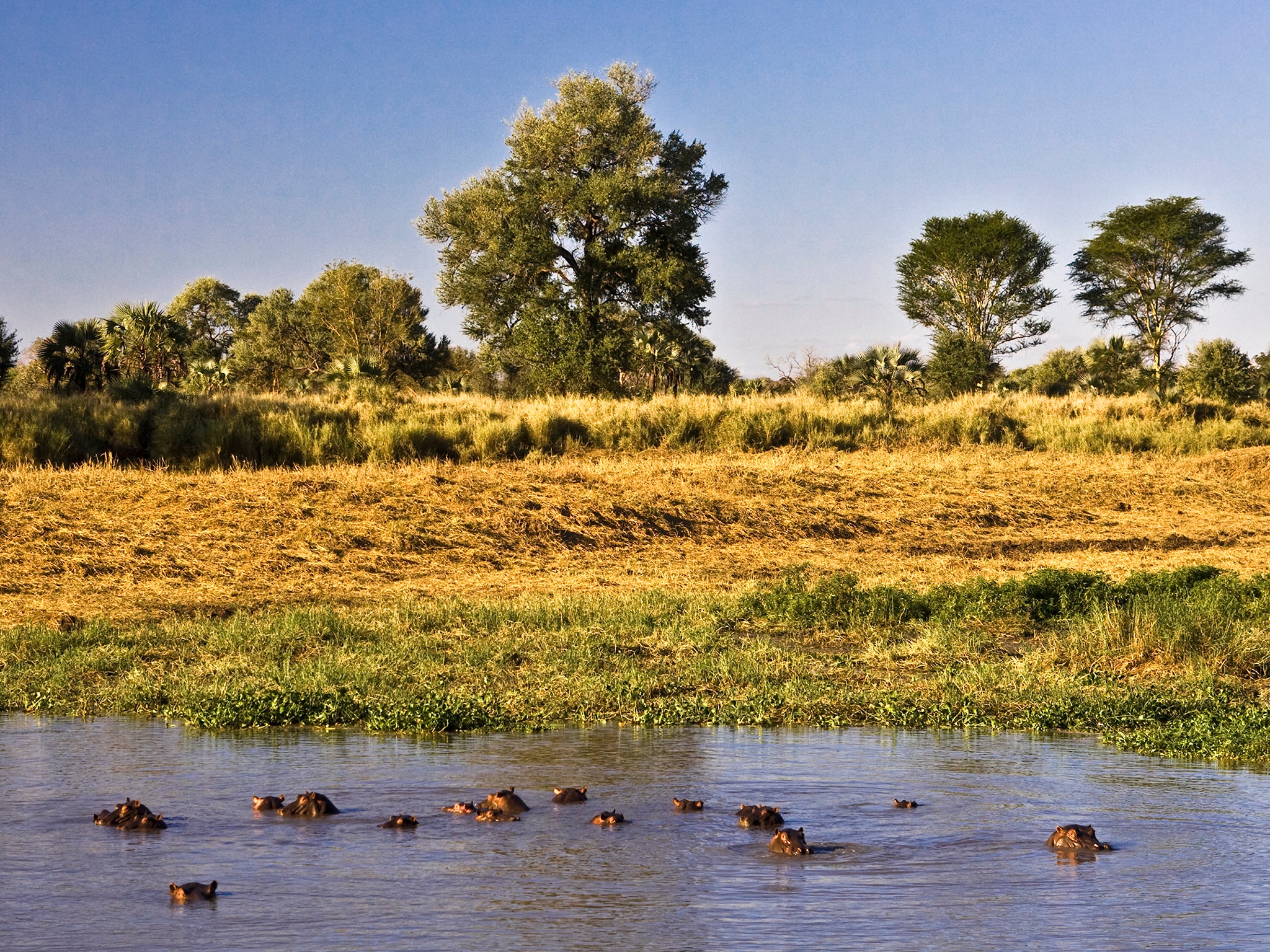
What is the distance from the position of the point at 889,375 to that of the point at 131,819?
32.3m

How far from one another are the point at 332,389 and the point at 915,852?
25.5 metres

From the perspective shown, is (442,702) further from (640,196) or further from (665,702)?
(640,196)

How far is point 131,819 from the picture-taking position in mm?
5324

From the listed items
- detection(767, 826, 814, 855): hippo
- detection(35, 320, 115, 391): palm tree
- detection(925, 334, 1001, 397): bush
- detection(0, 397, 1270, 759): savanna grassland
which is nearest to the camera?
detection(767, 826, 814, 855): hippo

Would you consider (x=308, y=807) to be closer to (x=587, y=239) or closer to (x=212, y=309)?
(x=587, y=239)

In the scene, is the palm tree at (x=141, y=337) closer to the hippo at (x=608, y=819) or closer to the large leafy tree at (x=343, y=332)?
the large leafy tree at (x=343, y=332)

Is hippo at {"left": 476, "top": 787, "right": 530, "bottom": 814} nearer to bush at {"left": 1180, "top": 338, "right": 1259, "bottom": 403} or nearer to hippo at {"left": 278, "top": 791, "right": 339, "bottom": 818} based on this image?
hippo at {"left": 278, "top": 791, "right": 339, "bottom": 818}

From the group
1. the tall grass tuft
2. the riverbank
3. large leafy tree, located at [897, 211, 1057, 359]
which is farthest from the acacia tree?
the riverbank

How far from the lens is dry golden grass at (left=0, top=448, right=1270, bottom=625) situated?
13789 millimetres

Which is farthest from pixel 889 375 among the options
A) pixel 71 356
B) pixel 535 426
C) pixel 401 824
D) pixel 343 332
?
pixel 401 824

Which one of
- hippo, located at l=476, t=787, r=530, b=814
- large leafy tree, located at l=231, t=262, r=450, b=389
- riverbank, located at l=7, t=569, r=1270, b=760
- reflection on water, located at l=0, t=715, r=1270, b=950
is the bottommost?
reflection on water, located at l=0, t=715, r=1270, b=950

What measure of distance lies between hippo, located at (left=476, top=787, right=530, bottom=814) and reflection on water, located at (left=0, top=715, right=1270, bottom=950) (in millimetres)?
90

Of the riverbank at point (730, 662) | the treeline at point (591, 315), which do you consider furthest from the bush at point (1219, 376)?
the riverbank at point (730, 662)

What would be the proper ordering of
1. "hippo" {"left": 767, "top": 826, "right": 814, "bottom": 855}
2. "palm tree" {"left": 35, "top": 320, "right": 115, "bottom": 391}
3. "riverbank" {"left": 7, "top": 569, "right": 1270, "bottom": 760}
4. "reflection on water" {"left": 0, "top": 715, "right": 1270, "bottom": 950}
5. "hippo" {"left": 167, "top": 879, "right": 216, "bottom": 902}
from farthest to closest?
"palm tree" {"left": 35, "top": 320, "right": 115, "bottom": 391}, "riverbank" {"left": 7, "top": 569, "right": 1270, "bottom": 760}, "hippo" {"left": 767, "top": 826, "right": 814, "bottom": 855}, "hippo" {"left": 167, "top": 879, "right": 216, "bottom": 902}, "reflection on water" {"left": 0, "top": 715, "right": 1270, "bottom": 950}
